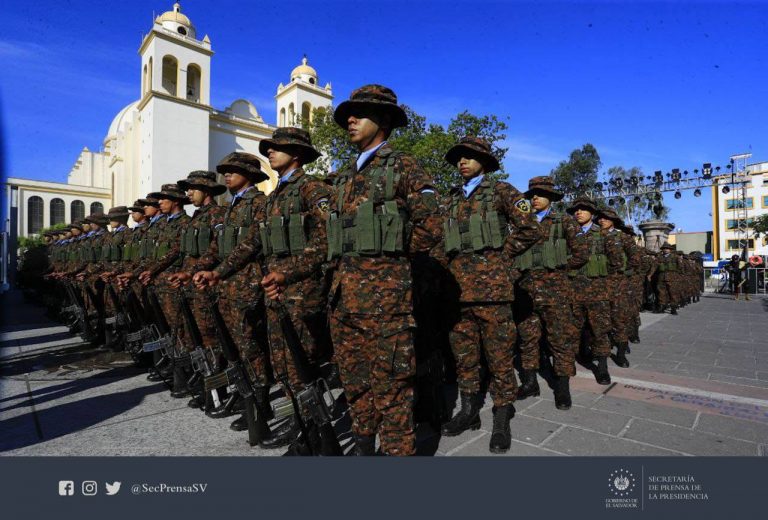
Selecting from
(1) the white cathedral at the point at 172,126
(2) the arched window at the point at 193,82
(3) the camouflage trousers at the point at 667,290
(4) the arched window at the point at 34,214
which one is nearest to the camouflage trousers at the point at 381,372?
(3) the camouflage trousers at the point at 667,290

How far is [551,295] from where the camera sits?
4301 millimetres

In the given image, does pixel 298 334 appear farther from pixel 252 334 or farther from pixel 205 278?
pixel 205 278

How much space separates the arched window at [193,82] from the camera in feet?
113

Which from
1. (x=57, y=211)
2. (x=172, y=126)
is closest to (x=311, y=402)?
(x=172, y=126)

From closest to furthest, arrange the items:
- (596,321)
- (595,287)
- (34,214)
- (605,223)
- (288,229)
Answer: (288,229)
(596,321)
(595,287)
(605,223)
(34,214)

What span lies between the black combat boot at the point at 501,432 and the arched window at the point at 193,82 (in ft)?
123

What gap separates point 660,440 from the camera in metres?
3.08

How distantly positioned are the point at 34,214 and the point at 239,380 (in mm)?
51585

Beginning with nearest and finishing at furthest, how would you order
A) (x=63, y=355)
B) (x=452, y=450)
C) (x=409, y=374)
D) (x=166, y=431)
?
1. (x=409, y=374)
2. (x=452, y=450)
3. (x=166, y=431)
4. (x=63, y=355)

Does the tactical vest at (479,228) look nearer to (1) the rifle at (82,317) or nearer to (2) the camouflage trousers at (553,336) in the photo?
(2) the camouflage trousers at (553,336)

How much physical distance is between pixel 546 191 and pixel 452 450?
9.96 ft
